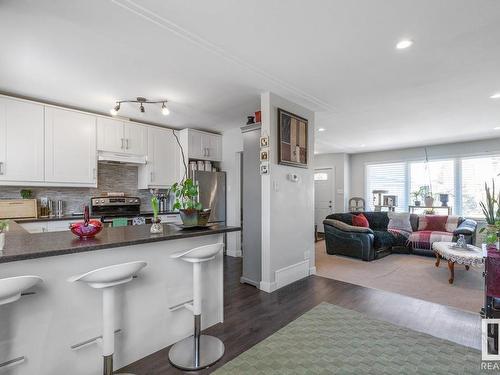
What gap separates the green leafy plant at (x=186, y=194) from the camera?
2.27m

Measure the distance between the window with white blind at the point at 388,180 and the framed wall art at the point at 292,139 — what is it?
4.76 meters

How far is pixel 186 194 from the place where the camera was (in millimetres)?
2277

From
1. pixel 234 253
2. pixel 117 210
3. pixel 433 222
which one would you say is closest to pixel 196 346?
pixel 117 210

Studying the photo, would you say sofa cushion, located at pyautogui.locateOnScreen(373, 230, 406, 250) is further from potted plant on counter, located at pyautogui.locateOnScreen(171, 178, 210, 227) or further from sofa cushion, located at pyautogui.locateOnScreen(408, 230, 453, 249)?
potted plant on counter, located at pyautogui.locateOnScreen(171, 178, 210, 227)

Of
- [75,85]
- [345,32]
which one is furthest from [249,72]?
[75,85]

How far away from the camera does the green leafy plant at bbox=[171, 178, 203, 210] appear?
2.27 m

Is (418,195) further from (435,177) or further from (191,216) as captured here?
(191,216)

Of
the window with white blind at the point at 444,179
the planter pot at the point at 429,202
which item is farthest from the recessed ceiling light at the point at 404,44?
the planter pot at the point at 429,202

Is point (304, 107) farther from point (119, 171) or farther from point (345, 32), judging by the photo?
point (119, 171)

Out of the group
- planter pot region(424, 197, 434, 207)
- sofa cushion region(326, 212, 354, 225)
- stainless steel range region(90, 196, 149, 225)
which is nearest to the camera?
stainless steel range region(90, 196, 149, 225)

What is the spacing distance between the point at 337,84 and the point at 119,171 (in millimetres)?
3723

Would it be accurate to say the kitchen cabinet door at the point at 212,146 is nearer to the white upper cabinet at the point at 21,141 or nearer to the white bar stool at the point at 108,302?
the white upper cabinet at the point at 21,141

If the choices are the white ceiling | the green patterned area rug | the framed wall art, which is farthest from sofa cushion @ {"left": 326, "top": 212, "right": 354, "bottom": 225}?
the green patterned area rug

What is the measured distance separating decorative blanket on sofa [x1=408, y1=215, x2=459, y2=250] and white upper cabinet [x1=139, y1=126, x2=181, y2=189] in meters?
4.83
